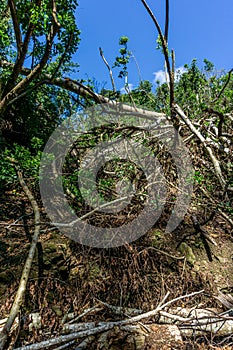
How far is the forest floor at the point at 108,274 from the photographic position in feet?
7.35

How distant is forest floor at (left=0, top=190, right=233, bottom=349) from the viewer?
7.35 feet

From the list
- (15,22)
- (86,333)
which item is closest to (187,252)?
(86,333)

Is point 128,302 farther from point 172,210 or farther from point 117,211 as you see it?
point 172,210

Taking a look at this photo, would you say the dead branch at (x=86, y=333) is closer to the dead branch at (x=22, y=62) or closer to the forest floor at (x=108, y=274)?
the forest floor at (x=108, y=274)

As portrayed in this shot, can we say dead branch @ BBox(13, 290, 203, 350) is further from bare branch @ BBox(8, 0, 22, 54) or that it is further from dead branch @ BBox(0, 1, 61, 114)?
bare branch @ BBox(8, 0, 22, 54)

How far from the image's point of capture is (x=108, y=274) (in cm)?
262

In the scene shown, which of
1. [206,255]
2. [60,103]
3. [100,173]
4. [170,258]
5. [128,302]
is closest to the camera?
[128,302]

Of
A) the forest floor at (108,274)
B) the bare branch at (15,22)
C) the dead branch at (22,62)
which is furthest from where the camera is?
the dead branch at (22,62)

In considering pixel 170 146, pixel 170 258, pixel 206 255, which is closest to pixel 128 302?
pixel 170 258

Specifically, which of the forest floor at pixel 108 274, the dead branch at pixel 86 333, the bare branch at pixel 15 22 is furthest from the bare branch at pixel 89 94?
the dead branch at pixel 86 333

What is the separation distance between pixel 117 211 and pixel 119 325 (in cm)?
134

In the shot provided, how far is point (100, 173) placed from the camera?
3613 mm

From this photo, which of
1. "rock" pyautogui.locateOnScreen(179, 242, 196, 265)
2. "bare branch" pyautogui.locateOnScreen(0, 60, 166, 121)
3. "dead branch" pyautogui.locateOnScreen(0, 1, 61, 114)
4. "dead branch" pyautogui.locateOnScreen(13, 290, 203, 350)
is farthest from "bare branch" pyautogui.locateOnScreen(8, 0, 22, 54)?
"dead branch" pyautogui.locateOnScreen(13, 290, 203, 350)

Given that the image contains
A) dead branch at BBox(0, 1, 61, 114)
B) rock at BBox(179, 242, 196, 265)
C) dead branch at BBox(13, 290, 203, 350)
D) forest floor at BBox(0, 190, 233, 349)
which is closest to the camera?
dead branch at BBox(13, 290, 203, 350)
